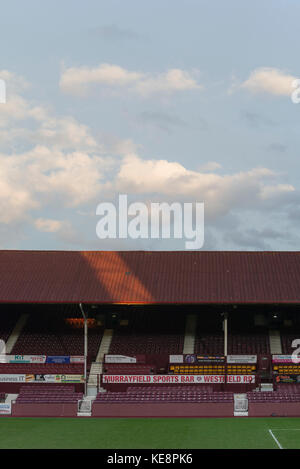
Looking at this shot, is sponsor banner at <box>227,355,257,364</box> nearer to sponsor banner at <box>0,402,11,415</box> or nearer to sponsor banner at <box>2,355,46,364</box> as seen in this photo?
sponsor banner at <box>2,355,46,364</box>

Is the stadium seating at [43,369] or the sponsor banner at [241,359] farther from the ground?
the sponsor banner at [241,359]

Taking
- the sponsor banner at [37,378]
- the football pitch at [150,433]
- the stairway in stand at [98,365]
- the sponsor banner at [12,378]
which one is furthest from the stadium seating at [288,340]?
the sponsor banner at [12,378]

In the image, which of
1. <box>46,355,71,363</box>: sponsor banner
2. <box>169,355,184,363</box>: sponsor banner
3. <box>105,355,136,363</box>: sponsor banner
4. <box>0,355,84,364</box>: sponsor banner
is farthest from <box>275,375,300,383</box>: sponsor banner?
<box>46,355,71,363</box>: sponsor banner

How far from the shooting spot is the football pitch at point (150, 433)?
2644 centimetres

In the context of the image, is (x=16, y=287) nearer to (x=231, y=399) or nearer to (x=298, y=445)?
(x=231, y=399)

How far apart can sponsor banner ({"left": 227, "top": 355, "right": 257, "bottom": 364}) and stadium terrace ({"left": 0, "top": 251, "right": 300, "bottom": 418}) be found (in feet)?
0.24

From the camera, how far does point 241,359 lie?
42.7 meters

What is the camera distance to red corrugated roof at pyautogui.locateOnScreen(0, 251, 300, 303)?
40625mm

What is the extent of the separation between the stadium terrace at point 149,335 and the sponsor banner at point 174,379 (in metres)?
0.07

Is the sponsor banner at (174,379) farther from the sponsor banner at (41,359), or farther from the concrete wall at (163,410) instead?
the concrete wall at (163,410)

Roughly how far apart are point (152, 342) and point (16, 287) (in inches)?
436

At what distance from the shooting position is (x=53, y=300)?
134 ft

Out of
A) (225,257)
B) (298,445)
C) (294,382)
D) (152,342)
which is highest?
(225,257)
